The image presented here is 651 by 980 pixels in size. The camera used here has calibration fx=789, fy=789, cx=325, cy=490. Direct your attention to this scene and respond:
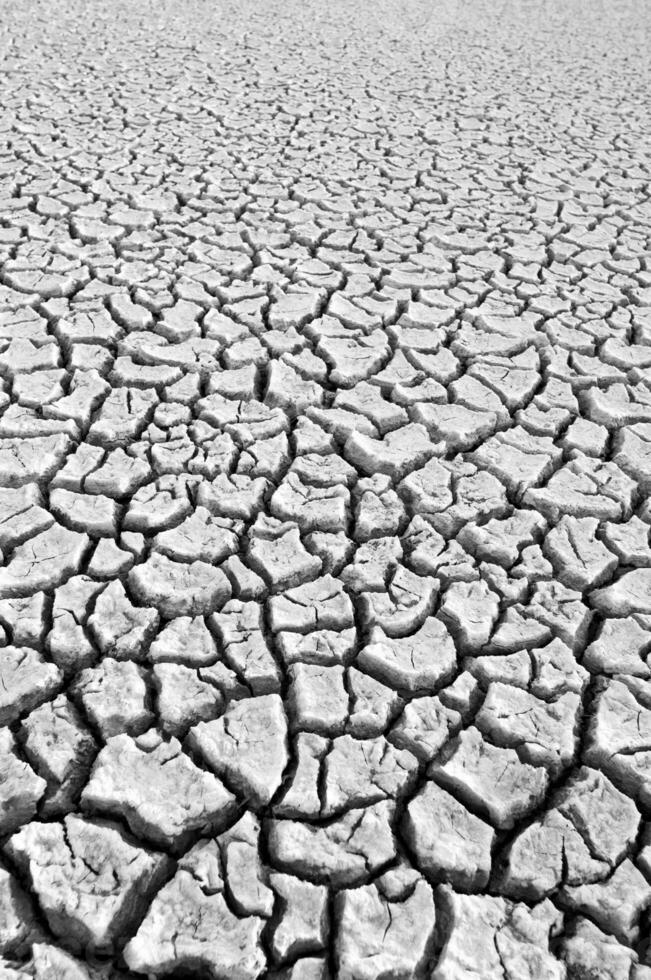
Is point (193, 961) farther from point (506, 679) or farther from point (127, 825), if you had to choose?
point (506, 679)

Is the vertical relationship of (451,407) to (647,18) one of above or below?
below

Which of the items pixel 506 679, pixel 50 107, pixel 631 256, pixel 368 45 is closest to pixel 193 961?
pixel 506 679

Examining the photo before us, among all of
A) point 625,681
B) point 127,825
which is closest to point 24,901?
point 127,825

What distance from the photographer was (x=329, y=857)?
1.16 metres

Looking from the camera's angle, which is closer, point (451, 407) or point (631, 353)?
point (451, 407)

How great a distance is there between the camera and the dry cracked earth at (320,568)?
111 cm

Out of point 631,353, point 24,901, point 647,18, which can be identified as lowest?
point 24,901

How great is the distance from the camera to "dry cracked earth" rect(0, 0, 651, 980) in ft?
3.64

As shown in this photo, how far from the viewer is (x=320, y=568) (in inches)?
65.1

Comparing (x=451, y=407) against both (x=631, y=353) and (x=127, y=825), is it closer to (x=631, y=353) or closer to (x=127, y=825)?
(x=631, y=353)

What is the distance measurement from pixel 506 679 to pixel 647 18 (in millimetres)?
8229

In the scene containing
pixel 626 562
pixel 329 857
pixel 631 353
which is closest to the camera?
pixel 329 857

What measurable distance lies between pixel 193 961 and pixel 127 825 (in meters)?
0.22

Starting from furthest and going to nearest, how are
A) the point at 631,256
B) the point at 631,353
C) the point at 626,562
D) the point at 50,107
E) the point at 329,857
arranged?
the point at 50,107 < the point at 631,256 < the point at 631,353 < the point at 626,562 < the point at 329,857
